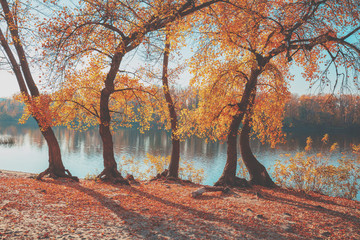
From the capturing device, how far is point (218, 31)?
25.6 ft

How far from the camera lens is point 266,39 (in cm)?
958

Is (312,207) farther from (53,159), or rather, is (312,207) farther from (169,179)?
(53,159)

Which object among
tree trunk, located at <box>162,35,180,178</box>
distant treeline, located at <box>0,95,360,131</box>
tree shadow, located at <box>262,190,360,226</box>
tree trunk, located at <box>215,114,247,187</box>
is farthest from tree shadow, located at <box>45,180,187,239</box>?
tree trunk, located at <box>162,35,180,178</box>

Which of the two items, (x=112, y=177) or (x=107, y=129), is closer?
(x=112, y=177)

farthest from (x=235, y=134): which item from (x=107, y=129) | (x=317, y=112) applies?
(x=317, y=112)

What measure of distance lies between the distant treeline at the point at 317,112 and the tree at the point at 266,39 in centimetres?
71

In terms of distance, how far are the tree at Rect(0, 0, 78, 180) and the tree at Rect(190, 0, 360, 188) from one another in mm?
6097

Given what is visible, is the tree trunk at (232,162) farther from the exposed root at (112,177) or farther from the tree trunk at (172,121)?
the exposed root at (112,177)

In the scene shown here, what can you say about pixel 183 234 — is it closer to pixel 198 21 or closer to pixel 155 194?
pixel 155 194

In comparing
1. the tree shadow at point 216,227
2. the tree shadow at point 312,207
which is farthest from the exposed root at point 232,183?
the tree shadow at point 216,227

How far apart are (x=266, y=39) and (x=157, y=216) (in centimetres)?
746

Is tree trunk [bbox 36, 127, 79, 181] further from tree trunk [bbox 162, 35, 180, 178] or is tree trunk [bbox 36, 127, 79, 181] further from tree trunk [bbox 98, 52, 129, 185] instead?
tree trunk [bbox 162, 35, 180, 178]

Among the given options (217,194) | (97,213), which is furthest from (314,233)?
(97,213)

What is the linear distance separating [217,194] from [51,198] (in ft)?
16.3
